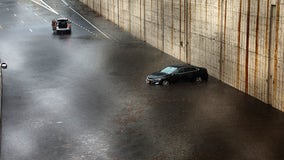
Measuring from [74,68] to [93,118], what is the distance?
13.3 meters

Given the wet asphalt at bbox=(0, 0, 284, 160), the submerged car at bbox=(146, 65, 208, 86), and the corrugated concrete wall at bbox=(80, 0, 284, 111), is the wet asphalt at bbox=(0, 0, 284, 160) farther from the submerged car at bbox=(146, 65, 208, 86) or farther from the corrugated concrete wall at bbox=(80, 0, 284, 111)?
the corrugated concrete wall at bbox=(80, 0, 284, 111)

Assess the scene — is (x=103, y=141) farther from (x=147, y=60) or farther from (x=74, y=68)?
(x=147, y=60)

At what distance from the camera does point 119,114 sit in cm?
2783

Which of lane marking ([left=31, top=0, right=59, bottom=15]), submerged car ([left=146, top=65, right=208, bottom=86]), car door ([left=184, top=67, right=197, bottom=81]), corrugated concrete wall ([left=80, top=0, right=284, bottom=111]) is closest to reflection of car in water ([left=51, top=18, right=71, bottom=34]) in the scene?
corrugated concrete wall ([left=80, top=0, right=284, bottom=111])

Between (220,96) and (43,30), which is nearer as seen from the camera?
(220,96)

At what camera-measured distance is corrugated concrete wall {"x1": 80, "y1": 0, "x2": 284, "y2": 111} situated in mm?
29125

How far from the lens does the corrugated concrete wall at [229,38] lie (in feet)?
95.6

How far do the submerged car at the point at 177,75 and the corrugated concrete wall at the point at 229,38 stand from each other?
1.52 metres

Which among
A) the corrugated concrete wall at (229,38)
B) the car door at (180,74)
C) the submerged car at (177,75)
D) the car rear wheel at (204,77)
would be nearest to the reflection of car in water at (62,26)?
the corrugated concrete wall at (229,38)

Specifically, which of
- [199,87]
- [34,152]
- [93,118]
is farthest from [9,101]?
[199,87]

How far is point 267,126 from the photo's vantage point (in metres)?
25.6

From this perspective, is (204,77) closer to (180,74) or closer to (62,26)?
(180,74)

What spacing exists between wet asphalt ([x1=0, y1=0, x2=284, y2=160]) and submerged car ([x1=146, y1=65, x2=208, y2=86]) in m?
0.50

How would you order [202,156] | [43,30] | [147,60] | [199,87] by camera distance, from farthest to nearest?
[43,30]
[147,60]
[199,87]
[202,156]
